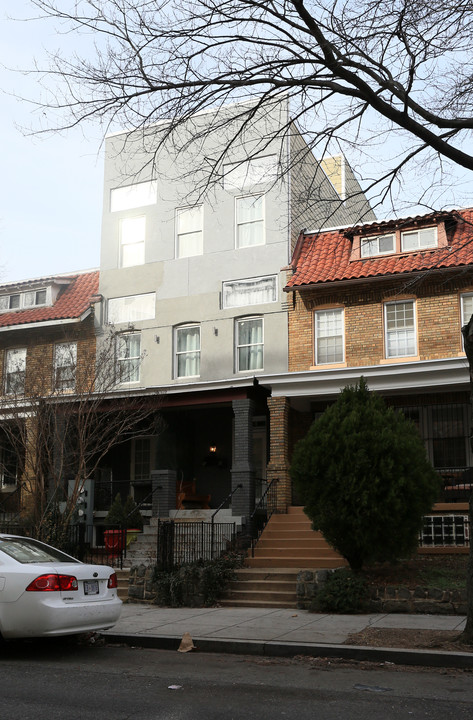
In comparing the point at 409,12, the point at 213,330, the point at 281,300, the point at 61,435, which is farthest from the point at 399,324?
the point at 409,12

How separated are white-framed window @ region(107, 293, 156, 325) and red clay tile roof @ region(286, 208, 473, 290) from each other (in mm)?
4355

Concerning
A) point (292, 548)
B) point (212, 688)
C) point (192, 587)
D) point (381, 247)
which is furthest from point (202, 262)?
point (212, 688)

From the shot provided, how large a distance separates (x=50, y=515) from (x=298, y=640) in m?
8.70

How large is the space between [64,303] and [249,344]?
20.7 ft

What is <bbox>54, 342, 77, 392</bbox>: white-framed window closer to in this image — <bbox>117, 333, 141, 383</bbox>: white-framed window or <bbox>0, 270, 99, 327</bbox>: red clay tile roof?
<bbox>117, 333, 141, 383</bbox>: white-framed window

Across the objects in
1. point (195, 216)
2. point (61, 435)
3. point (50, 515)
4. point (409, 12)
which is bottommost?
point (50, 515)

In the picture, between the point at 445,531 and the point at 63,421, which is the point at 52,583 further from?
the point at 445,531

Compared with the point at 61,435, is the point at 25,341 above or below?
above

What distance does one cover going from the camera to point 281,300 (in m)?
20.1

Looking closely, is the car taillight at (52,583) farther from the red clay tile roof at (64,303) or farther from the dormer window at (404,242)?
the red clay tile roof at (64,303)

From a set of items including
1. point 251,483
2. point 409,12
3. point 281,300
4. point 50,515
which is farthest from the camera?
point 281,300

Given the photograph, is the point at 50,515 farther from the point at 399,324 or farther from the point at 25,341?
the point at 399,324

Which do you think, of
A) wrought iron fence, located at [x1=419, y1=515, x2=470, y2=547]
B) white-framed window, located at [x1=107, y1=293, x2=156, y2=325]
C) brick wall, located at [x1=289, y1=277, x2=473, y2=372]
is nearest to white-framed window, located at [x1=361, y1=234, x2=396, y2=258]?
brick wall, located at [x1=289, y1=277, x2=473, y2=372]

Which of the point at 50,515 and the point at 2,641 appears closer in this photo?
the point at 2,641
